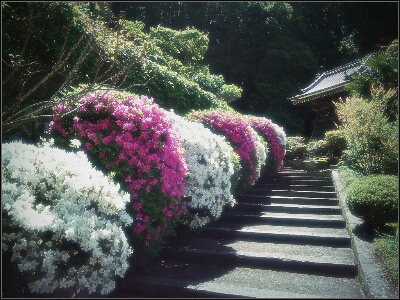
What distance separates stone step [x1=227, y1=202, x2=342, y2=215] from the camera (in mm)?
6605

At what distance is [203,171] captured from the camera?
16.9 feet

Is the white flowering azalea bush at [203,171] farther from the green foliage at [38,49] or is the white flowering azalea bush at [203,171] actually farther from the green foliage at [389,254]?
the green foliage at [389,254]

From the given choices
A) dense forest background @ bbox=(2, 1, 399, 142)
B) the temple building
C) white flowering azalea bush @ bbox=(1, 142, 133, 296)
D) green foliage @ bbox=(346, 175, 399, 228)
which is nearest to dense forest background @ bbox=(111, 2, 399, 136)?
dense forest background @ bbox=(2, 1, 399, 142)

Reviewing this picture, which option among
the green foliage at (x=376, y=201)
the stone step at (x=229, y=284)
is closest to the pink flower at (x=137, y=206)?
the stone step at (x=229, y=284)

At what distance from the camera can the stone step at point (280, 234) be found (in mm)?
5090

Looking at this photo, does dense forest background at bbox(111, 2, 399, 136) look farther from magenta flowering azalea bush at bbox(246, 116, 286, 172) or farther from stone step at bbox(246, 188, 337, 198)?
stone step at bbox(246, 188, 337, 198)

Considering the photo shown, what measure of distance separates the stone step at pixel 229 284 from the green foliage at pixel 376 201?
3.29ft

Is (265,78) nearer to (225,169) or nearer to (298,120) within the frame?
(298,120)

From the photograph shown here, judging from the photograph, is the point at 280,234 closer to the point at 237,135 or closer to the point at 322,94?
the point at 237,135

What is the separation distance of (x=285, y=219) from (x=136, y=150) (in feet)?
11.4

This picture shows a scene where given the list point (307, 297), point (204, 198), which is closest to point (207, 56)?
point (204, 198)

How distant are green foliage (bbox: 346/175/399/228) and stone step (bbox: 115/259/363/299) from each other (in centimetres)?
100

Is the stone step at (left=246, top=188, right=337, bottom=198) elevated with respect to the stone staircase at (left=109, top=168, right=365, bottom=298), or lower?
elevated

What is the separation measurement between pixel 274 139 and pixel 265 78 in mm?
18283
